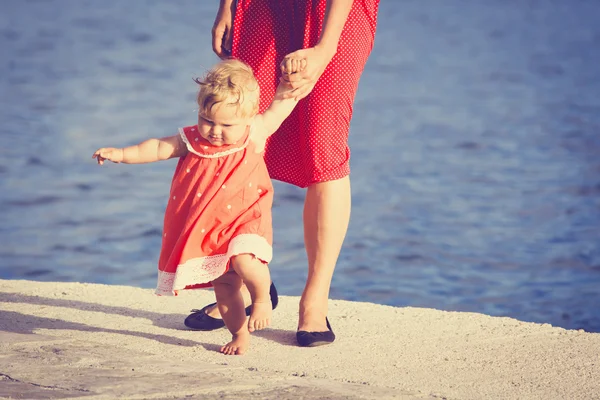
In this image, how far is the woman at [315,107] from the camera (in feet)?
11.8

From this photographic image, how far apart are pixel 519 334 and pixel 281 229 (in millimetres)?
3723

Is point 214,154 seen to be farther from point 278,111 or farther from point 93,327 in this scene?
point 93,327

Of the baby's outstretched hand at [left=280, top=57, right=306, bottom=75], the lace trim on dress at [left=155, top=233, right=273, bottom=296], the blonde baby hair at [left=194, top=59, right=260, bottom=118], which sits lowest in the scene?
the lace trim on dress at [left=155, top=233, right=273, bottom=296]

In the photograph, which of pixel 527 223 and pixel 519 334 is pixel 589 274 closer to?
pixel 527 223

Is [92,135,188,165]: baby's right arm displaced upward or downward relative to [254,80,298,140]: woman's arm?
downward

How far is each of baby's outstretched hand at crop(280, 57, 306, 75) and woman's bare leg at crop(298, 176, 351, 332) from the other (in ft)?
1.40

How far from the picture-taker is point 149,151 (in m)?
3.34

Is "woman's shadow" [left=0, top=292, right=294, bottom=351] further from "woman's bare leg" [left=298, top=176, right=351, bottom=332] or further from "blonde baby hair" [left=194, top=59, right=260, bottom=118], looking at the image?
"blonde baby hair" [left=194, top=59, right=260, bottom=118]

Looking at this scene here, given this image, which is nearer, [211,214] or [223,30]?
[211,214]

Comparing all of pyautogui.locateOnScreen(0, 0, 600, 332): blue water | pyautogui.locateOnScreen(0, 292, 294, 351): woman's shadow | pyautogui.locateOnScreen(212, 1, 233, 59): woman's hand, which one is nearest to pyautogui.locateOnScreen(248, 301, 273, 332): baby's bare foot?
pyautogui.locateOnScreen(0, 292, 294, 351): woman's shadow

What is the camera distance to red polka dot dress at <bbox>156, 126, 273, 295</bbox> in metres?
3.30

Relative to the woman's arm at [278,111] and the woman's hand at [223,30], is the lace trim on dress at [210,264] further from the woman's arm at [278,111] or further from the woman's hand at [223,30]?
the woman's hand at [223,30]

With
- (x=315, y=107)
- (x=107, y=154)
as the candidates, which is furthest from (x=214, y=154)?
(x=315, y=107)

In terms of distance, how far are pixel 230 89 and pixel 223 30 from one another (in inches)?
28.3
